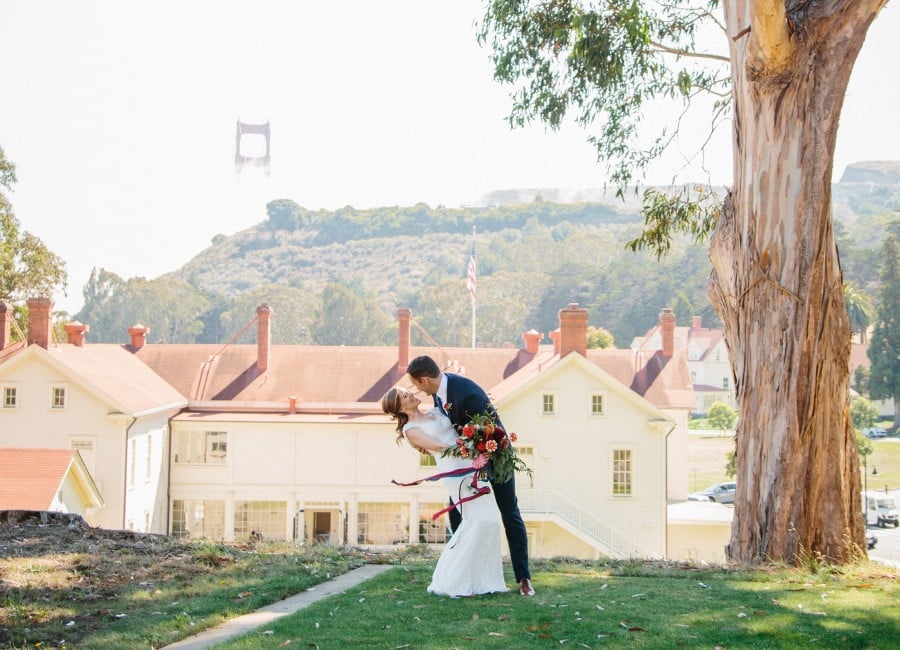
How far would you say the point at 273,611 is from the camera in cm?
837

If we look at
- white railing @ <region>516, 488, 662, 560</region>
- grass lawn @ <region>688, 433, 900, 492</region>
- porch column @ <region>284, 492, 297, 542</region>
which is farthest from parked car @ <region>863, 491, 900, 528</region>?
porch column @ <region>284, 492, 297, 542</region>

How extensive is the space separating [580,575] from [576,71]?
10.6m

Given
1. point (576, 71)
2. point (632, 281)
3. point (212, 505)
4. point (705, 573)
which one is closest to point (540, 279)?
point (632, 281)

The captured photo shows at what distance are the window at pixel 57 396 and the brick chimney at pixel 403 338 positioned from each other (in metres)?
12.8

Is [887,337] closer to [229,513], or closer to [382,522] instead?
[382,522]

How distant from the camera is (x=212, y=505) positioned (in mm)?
36250

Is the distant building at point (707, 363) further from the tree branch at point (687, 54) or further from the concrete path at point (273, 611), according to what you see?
the concrete path at point (273, 611)

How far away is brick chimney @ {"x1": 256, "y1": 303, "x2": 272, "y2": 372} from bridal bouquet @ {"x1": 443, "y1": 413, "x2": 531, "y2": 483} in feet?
106

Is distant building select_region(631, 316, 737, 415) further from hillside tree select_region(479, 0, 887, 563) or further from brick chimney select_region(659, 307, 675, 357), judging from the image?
hillside tree select_region(479, 0, 887, 563)

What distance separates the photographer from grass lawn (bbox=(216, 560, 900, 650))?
6.86 m

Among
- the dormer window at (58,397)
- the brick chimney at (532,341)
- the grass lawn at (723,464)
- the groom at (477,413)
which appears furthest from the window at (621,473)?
the groom at (477,413)

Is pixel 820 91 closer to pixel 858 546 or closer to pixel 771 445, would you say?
pixel 771 445

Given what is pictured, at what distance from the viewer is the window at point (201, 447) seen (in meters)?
36.2

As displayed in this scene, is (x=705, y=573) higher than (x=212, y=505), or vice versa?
(x=705, y=573)
